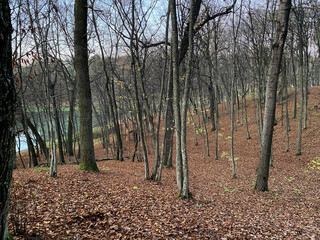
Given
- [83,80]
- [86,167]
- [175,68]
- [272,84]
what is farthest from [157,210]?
[83,80]

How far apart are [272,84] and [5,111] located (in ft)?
24.5

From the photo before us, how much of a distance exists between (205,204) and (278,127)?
17703 mm

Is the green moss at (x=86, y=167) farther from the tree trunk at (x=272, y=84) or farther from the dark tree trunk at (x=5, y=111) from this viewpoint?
the tree trunk at (x=272, y=84)

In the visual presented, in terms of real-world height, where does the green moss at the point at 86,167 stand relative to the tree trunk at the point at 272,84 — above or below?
below

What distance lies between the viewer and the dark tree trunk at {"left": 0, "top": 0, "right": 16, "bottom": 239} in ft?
6.47

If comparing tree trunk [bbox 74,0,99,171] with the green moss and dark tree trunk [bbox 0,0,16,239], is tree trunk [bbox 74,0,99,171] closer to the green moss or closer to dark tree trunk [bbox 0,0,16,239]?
the green moss

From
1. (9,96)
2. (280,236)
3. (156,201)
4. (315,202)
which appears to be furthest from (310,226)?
(9,96)

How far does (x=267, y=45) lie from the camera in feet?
47.3

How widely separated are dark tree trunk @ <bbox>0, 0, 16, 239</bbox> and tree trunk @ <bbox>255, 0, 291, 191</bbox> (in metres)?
7.36

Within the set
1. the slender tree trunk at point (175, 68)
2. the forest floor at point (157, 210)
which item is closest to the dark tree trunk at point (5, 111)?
the forest floor at point (157, 210)

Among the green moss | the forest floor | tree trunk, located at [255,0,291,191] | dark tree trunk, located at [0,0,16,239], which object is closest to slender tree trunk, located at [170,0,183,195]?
the forest floor

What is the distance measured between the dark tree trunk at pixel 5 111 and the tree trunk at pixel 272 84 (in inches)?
290

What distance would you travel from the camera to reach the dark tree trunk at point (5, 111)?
1.97 metres

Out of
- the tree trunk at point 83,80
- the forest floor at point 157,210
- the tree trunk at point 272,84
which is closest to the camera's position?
the forest floor at point 157,210
